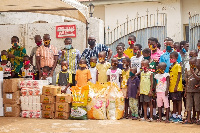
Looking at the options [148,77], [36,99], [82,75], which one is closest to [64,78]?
[82,75]

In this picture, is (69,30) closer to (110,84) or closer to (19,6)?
(19,6)

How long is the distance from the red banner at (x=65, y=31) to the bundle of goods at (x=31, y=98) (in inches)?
109

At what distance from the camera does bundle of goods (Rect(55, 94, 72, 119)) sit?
28.9 feet

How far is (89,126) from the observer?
25.4 ft

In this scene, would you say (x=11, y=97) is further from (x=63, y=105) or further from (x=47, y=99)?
(x=63, y=105)

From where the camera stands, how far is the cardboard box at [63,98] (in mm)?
8805

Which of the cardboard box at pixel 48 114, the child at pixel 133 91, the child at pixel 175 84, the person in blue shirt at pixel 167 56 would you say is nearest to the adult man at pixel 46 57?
the cardboard box at pixel 48 114

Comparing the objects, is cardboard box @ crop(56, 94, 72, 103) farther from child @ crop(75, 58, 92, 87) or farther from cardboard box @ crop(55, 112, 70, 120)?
child @ crop(75, 58, 92, 87)

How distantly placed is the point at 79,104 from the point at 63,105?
40cm

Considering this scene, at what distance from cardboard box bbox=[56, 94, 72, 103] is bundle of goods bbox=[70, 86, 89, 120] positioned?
10 centimetres

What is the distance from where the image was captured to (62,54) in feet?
32.7

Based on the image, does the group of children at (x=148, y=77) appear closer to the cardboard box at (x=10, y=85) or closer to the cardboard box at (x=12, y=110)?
the cardboard box at (x=10, y=85)

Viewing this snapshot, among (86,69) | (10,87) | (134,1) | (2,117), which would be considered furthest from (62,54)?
(134,1)

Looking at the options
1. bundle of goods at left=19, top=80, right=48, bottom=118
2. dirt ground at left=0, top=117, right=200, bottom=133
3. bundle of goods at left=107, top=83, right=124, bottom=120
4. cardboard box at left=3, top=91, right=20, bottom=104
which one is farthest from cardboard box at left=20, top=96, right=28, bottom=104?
bundle of goods at left=107, top=83, right=124, bottom=120
